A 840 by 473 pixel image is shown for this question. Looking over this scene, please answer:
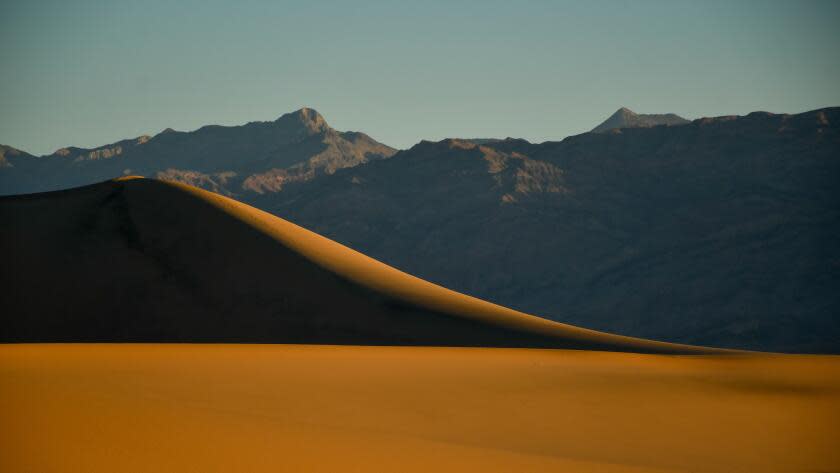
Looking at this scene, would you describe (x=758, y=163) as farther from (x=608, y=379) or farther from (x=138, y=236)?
(x=608, y=379)

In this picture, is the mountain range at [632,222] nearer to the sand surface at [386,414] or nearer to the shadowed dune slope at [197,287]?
the shadowed dune slope at [197,287]

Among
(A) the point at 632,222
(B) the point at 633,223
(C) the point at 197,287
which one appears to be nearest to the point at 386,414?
(C) the point at 197,287

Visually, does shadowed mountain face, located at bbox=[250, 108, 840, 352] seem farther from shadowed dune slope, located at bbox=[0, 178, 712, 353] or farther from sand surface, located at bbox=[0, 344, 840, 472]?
sand surface, located at bbox=[0, 344, 840, 472]

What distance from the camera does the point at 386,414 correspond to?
1301 cm

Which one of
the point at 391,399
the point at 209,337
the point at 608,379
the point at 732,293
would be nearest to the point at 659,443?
the point at 391,399

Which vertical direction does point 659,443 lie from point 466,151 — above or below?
below

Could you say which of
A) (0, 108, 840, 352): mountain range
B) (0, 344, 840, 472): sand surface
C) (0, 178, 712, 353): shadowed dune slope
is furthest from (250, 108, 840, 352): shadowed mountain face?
(0, 344, 840, 472): sand surface

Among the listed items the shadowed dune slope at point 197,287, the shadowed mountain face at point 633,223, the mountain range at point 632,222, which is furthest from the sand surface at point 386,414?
the mountain range at point 632,222

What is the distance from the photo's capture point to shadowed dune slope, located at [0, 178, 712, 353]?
122 ft

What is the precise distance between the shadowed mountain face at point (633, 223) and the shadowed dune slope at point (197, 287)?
3222 inches

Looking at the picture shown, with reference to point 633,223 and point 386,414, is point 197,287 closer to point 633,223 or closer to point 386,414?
point 386,414

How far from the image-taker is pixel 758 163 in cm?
15188

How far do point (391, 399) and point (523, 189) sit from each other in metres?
143

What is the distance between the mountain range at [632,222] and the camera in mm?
128500
